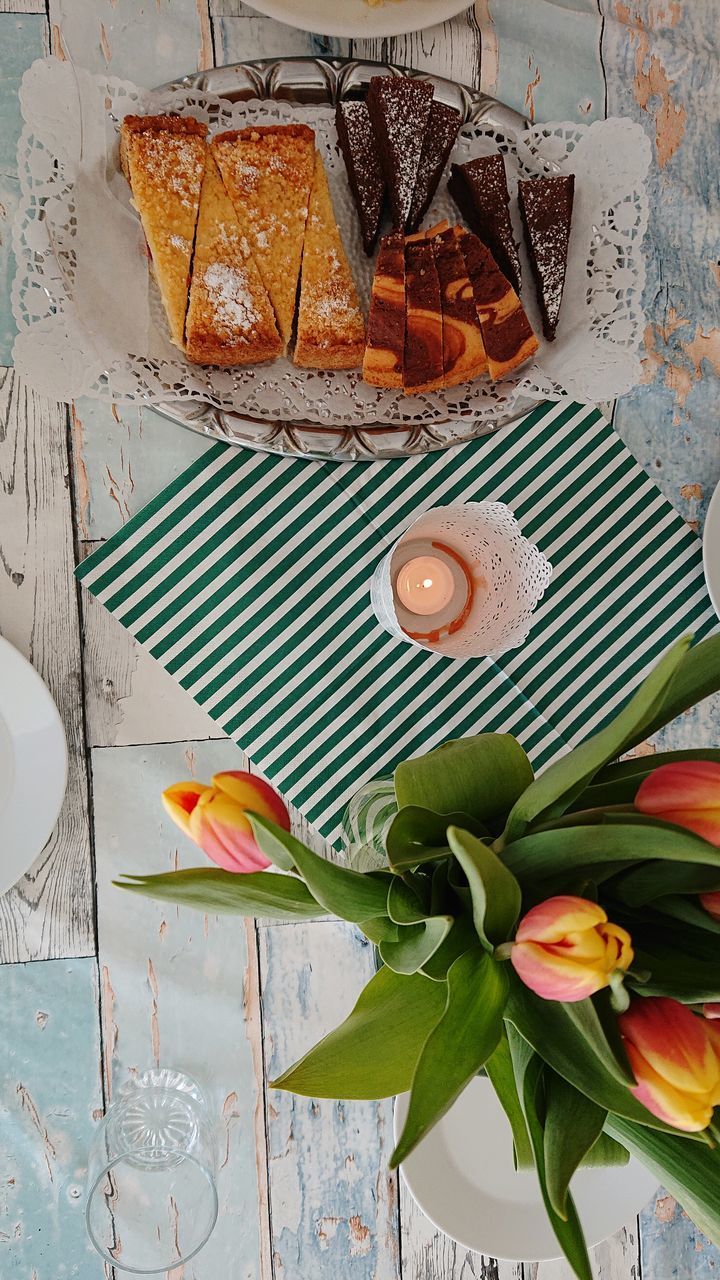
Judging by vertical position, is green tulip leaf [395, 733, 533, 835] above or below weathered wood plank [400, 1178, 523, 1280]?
Result: above

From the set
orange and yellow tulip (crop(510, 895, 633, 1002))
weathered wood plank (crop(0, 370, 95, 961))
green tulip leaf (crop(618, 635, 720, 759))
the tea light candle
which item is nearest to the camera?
orange and yellow tulip (crop(510, 895, 633, 1002))

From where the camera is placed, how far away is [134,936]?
86 cm

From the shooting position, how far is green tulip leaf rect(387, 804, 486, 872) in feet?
1.48

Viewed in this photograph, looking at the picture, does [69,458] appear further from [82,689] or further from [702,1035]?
Answer: [702,1035]

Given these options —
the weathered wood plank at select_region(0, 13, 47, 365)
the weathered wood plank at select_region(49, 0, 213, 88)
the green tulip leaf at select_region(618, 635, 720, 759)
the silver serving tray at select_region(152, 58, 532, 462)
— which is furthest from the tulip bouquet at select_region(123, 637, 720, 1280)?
the weathered wood plank at select_region(49, 0, 213, 88)

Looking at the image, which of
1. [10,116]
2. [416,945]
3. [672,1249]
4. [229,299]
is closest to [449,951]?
[416,945]

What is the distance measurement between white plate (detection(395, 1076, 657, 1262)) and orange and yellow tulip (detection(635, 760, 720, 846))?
18.9 inches

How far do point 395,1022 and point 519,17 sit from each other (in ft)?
2.99

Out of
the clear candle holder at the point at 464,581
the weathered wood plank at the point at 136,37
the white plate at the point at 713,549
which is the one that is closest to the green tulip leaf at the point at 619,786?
the clear candle holder at the point at 464,581

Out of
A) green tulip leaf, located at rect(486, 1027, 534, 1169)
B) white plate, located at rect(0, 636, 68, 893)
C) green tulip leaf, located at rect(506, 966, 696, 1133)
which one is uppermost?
green tulip leaf, located at rect(506, 966, 696, 1133)

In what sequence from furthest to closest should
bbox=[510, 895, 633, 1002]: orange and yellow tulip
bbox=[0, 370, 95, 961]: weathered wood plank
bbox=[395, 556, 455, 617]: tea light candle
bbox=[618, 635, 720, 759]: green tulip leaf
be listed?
1. bbox=[0, 370, 95, 961]: weathered wood plank
2. bbox=[395, 556, 455, 617]: tea light candle
3. bbox=[618, 635, 720, 759]: green tulip leaf
4. bbox=[510, 895, 633, 1002]: orange and yellow tulip

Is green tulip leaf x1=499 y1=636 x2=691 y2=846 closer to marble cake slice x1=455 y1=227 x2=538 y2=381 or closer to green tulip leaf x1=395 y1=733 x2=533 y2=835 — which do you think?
green tulip leaf x1=395 y1=733 x2=533 y2=835

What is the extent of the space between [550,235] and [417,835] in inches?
23.2

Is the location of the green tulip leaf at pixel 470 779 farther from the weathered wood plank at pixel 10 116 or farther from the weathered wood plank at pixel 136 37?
the weathered wood plank at pixel 136 37
